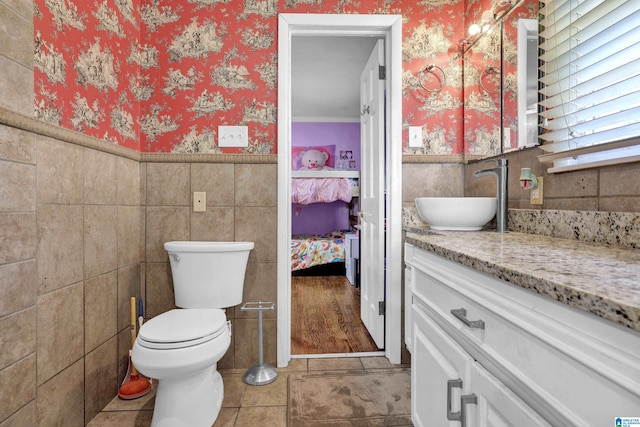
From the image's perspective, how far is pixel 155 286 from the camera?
193 centimetres

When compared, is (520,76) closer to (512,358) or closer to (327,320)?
(512,358)

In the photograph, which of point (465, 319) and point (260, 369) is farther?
point (260, 369)

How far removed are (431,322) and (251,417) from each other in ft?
3.32

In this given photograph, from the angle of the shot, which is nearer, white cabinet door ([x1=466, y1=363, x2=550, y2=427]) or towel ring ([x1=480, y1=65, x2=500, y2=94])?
white cabinet door ([x1=466, y1=363, x2=550, y2=427])

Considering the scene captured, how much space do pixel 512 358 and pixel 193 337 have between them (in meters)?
1.11

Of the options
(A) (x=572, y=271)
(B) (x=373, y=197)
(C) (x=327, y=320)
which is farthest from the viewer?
(C) (x=327, y=320)

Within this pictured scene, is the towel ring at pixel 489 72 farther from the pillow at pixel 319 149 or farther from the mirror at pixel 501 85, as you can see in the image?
the pillow at pixel 319 149

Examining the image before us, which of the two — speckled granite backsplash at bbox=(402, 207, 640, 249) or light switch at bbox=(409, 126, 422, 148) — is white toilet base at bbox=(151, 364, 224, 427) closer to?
speckled granite backsplash at bbox=(402, 207, 640, 249)

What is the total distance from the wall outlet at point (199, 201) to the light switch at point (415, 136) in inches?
51.2

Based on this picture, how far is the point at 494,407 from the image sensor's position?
27.3 inches

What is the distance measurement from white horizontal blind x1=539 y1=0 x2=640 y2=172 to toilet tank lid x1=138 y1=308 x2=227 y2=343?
5.11 ft

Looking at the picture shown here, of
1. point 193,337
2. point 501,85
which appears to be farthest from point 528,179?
point 193,337

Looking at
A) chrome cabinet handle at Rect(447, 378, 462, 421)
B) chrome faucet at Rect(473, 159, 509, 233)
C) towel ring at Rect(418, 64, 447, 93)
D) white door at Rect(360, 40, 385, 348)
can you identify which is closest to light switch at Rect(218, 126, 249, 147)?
white door at Rect(360, 40, 385, 348)

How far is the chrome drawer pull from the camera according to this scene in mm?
743
